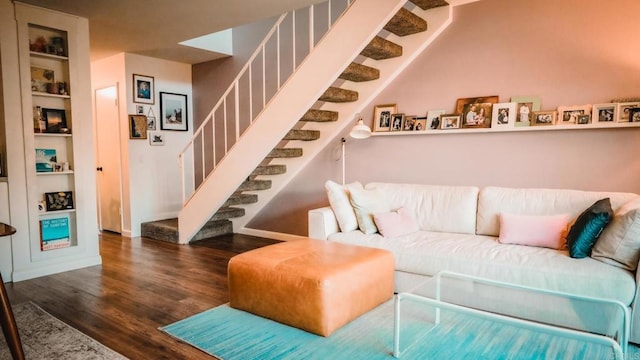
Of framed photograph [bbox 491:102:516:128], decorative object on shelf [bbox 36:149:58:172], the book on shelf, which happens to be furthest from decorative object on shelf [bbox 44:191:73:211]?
framed photograph [bbox 491:102:516:128]

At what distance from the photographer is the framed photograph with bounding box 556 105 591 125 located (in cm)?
313

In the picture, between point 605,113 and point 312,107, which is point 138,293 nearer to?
point 312,107

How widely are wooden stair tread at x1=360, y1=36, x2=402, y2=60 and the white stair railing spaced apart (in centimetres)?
76

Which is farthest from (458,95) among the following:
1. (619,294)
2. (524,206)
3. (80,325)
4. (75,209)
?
(75,209)

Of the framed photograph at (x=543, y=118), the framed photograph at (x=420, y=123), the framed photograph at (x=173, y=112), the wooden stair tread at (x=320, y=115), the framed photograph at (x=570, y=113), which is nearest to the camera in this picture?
the framed photograph at (x=570, y=113)

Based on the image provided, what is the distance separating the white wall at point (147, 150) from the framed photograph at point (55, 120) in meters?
1.34

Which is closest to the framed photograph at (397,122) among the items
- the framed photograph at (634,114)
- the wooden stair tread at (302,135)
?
the wooden stair tread at (302,135)

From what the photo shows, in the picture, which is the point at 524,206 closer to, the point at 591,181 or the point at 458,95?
the point at 591,181

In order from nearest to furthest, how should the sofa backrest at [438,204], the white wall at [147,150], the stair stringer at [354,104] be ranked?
the sofa backrest at [438,204] → the stair stringer at [354,104] → the white wall at [147,150]

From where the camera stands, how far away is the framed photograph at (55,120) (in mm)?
3729

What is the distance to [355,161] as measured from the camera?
441 cm

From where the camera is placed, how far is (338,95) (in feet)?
13.1

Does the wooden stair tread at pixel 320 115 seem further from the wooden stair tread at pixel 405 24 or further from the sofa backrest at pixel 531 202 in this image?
the sofa backrest at pixel 531 202

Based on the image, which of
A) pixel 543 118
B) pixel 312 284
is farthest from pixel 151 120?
pixel 543 118
